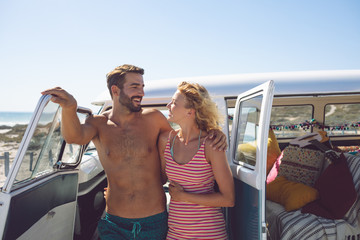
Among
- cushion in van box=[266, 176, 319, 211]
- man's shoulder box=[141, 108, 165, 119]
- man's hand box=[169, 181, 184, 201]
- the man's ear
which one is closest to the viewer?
man's hand box=[169, 181, 184, 201]

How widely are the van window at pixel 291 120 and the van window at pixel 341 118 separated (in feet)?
1.07

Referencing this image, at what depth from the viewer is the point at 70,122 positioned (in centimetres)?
237

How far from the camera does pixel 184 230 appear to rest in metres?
2.20

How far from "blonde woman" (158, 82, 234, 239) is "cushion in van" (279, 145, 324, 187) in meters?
1.66

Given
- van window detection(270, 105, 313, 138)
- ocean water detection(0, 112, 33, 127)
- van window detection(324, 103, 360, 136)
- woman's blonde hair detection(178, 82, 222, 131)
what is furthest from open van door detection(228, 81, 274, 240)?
ocean water detection(0, 112, 33, 127)

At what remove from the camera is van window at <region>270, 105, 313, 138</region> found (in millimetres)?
5242

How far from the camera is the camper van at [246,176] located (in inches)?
82.8

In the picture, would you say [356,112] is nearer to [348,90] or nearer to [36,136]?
[348,90]

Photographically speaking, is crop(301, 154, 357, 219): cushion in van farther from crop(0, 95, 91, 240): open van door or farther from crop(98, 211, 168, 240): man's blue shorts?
crop(0, 95, 91, 240): open van door

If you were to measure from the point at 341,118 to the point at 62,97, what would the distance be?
15.7ft

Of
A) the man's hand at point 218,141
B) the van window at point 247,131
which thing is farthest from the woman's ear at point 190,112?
the van window at point 247,131

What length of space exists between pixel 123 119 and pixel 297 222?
6.27 ft

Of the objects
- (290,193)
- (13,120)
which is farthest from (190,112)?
(13,120)

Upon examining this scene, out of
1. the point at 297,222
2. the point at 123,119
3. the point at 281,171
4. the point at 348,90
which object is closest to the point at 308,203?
the point at 297,222
